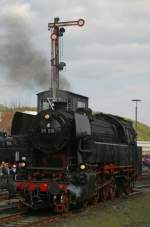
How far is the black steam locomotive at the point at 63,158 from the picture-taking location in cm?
1702

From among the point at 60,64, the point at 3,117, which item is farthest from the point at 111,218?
the point at 3,117

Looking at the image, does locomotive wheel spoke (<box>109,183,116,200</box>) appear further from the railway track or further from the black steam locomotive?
the railway track

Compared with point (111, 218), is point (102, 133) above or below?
above

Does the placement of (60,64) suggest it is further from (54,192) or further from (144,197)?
(54,192)

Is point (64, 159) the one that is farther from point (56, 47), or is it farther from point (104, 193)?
point (56, 47)

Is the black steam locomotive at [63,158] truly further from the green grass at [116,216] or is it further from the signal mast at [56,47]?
the signal mast at [56,47]

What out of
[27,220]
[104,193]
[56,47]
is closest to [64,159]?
[27,220]

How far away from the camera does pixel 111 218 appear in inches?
618

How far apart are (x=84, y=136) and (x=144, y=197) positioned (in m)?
6.37

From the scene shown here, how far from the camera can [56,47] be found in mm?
43062

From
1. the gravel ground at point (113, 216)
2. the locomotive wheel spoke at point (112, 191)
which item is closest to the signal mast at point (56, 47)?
the locomotive wheel spoke at point (112, 191)

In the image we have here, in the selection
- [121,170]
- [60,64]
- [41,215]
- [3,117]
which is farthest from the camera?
[3,117]

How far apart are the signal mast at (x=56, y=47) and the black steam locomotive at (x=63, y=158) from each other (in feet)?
58.5

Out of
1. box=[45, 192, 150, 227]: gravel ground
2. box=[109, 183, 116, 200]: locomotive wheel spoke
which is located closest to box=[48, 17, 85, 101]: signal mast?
box=[109, 183, 116, 200]: locomotive wheel spoke
